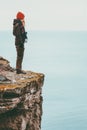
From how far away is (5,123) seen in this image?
21.7 m

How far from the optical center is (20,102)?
70.8 feet

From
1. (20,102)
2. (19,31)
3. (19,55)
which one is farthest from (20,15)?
(20,102)

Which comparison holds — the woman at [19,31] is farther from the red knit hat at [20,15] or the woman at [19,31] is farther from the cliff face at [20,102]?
the cliff face at [20,102]

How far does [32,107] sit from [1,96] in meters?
2.31

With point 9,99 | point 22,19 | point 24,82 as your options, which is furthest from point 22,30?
point 9,99

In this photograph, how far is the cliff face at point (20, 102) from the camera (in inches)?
830

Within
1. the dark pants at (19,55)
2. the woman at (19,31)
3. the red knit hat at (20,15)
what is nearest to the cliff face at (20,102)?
the dark pants at (19,55)

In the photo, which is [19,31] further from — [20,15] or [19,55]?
[19,55]

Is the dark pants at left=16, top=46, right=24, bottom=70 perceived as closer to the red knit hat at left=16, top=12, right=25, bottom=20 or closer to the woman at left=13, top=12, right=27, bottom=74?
the woman at left=13, top=12, right=27, bottom=74

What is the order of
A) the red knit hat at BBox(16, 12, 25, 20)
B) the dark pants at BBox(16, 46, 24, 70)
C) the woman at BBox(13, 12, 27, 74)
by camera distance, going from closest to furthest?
the red knit hat at BBox(16, 12, 25, 20)
the woman at BBox(13, 12, 27, 74)
the dark pants at BBox(16, 46, 24, 70)

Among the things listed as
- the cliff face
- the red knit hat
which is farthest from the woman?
the cliff face

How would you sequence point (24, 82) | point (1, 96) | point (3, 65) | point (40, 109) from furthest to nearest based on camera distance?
1. point (3, 65)
2. point (40, 109)
3. point (24, 82)
4. point (1, 96)

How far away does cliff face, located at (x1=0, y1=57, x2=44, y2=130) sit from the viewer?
21094mm

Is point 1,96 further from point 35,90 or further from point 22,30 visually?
point 22,30
